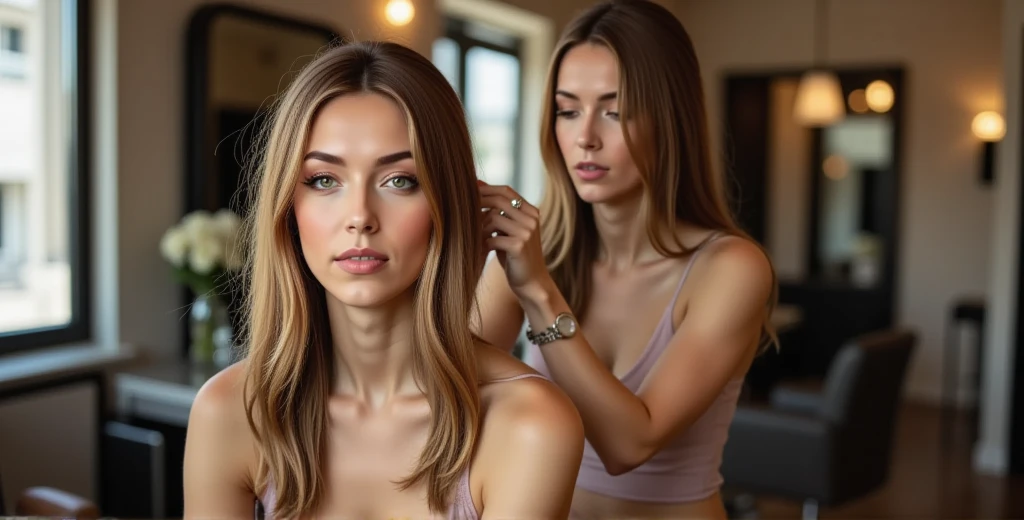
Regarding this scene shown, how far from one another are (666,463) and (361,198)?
686 mm

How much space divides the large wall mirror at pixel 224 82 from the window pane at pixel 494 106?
1861mm

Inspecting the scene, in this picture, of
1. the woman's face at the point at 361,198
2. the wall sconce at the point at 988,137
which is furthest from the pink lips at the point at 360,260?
the wall sconce at the point at 988,137

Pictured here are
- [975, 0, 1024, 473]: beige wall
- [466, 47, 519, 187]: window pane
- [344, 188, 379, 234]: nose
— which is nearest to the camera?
[344, 188, 379, 234]: nose

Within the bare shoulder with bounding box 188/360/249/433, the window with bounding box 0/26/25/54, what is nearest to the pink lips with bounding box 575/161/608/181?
the bare shoulder with bounding box 188/360/249/433

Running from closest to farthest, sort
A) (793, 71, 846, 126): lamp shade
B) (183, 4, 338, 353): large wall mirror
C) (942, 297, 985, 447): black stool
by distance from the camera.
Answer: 1. (183, 4, 338, 353): large wall mirror
2. (793, 71, 846, 126): lamp shade
3. (942, 297, 985, 447): black stool

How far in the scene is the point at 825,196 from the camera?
707 centimetres

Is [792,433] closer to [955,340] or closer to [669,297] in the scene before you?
[669,297]

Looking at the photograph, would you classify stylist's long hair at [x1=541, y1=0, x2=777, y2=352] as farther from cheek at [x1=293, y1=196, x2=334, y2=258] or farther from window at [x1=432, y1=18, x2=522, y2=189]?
window at [x1=432, y1=18, x2=522, y2=189]

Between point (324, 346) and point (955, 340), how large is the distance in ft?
20.3

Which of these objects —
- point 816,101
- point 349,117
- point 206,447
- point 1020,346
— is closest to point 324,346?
point 206,447

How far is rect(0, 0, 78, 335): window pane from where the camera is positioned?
117 inches

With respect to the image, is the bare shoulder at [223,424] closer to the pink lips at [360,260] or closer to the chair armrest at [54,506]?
the pink lips at [360,260]

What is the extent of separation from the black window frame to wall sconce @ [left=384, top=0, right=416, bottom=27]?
0.70 m

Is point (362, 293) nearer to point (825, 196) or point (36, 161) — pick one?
point (36, 161)
